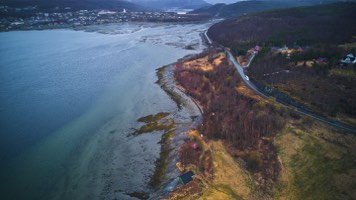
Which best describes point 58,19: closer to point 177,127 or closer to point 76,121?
point 76,121

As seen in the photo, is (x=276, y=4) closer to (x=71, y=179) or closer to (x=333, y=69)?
(x=333, y=69)

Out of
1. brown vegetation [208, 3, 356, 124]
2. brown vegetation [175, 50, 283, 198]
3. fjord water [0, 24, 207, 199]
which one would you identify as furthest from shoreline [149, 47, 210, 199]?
brown vegetation [208, 3, 356, 124]

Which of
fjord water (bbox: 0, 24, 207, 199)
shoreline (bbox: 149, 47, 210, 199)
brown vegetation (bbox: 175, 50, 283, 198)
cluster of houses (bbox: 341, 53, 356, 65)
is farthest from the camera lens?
cluster of houses (bbox: 341, 53, 356, 65)

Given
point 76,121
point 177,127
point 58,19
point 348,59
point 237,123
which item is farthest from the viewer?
point 58,19

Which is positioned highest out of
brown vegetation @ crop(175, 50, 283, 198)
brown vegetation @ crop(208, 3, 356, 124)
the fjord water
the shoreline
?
brown vegetation @ crop(208, 3, 356, 124)

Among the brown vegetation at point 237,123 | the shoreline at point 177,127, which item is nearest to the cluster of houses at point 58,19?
the shoreline at point 177,127

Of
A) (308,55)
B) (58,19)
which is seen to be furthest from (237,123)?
(58,19)

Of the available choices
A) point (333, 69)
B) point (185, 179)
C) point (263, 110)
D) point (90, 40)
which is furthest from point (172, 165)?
point (90, 40)

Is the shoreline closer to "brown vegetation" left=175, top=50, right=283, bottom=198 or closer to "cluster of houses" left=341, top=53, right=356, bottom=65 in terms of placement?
"brown vegetation" left=175, top=50, right=283, bottom=198

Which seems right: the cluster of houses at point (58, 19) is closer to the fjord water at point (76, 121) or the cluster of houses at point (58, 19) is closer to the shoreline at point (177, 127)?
the fjord water at point (76, 121)
